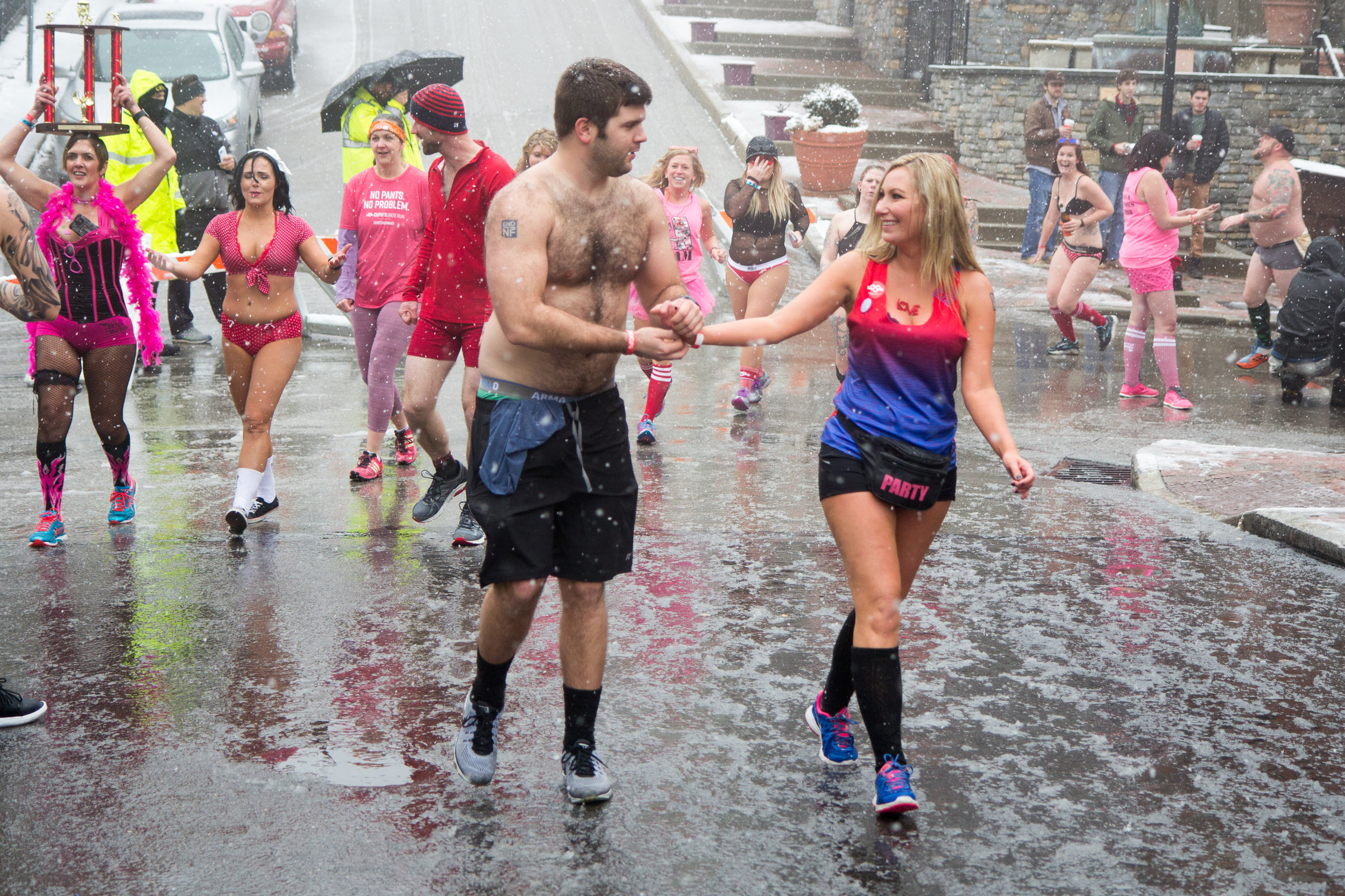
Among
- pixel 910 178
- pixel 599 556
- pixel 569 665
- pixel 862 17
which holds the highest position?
pixel 862 17

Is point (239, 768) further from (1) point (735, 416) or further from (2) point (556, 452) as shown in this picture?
(1) point (735, 416)

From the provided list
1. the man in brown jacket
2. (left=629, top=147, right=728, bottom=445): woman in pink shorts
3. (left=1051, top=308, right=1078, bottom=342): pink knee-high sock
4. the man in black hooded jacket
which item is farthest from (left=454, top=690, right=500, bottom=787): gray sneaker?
the man in brown jacket

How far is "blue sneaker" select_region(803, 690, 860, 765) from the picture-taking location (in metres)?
3.95

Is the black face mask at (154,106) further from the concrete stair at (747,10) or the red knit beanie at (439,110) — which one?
the concrete stair at (747,10)

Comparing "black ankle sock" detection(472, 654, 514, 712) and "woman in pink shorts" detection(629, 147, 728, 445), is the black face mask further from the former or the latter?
"black ankle sock" detection(472, 654, 514, 712)

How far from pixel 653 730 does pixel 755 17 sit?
27667 mm

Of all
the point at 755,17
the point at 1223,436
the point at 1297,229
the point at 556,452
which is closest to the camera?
the point at 556,452

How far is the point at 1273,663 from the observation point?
4844mm

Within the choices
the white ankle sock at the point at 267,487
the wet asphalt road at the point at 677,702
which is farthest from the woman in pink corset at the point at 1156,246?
the white ankle sock at the point at 267,487

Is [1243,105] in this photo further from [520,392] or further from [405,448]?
[520,392]

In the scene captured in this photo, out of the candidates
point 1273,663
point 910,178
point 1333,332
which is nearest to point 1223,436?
point 1333,332

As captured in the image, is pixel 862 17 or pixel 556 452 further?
pixel 862 17

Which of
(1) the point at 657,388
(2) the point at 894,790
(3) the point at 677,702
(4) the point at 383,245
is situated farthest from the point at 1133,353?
(2) the point at 894,790

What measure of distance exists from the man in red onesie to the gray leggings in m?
0.71
